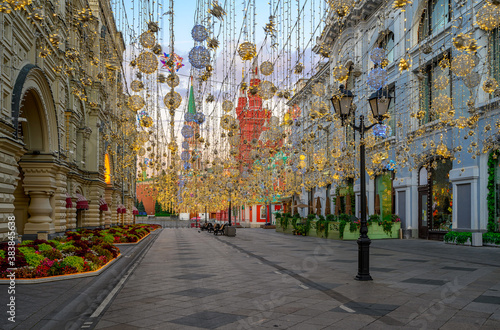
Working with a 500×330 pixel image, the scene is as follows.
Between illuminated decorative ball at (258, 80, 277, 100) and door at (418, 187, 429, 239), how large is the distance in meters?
20.0

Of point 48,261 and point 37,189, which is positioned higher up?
point 37,189

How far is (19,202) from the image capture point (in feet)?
75.5

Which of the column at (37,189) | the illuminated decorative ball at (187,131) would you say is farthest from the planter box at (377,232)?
the column at (37,189)

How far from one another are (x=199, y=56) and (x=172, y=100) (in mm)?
1835

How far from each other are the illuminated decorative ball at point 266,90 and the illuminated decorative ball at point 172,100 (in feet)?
7.93

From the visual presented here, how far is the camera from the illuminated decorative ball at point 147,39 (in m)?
9.62

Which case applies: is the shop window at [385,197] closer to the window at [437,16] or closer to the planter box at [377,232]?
the planter box at [377,232]

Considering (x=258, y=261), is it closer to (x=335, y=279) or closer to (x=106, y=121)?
(x=335, y=279)

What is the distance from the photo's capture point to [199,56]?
10156 mm

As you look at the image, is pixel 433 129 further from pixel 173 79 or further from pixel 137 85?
pixel 173 79

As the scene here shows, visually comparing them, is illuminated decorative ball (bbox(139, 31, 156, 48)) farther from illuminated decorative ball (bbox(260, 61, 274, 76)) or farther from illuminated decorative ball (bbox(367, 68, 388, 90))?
illuminated decorative ball (bbox(367, 68, 388, 90))

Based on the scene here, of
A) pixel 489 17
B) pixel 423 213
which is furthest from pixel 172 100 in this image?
pixel 423 213

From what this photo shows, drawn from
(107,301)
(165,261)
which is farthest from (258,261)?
(107,301)

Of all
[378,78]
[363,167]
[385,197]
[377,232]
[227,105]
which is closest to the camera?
[363,167]
